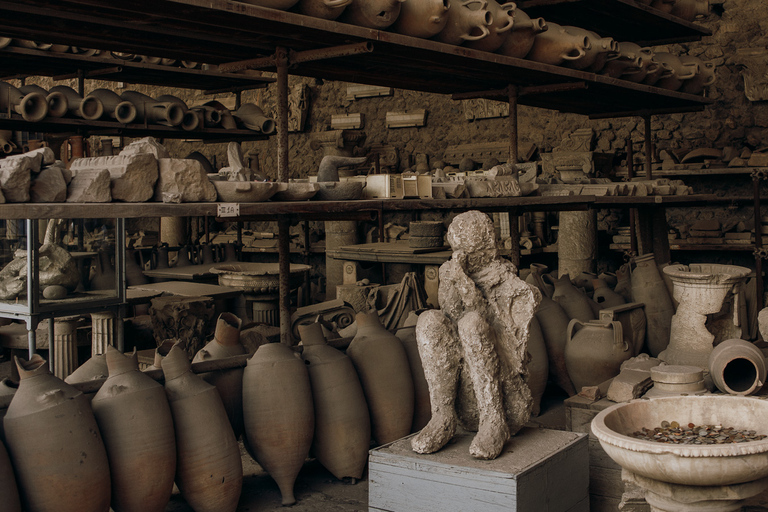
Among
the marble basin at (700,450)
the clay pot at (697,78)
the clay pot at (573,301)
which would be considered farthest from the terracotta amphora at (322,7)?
the clay pot at (697,78)

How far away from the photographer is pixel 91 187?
2.67 m

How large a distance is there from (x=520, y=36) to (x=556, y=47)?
36cm

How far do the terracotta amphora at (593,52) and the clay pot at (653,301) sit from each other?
4.23 feet

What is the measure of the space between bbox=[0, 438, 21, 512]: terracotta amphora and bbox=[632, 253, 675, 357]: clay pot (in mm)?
3422

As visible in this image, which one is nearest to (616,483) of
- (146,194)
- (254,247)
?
(146,194)

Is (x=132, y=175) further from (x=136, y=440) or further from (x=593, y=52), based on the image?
(x=593, y=52)

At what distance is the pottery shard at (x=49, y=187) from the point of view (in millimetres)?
2609

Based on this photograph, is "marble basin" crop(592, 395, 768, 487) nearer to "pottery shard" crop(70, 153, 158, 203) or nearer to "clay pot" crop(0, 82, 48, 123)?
"pottery shard" crop(70, 153, 158, 203)

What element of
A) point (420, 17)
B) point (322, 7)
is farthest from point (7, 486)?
point (420, 17)

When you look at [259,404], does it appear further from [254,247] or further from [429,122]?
[429,122]

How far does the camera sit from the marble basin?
2.10m

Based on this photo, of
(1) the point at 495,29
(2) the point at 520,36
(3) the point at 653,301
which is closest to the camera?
A: (1) the point at 495,29

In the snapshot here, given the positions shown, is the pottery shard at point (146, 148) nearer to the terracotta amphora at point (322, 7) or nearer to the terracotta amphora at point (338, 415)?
the terracotta amphora at point (322, 7)

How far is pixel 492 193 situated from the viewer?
4.38m
